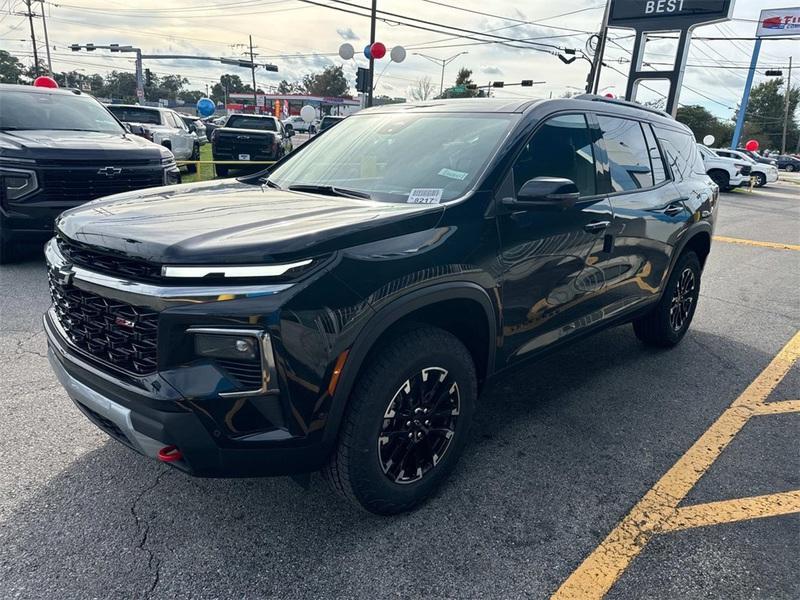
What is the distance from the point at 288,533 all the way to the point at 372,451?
1.80 ft

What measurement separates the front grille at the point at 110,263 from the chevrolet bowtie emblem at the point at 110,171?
3.97 m

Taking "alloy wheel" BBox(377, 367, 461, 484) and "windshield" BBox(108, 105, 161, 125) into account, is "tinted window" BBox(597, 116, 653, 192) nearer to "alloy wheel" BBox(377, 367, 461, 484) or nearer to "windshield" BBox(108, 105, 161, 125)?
"alloy wheel" BBox(377, 367, 461, 484)

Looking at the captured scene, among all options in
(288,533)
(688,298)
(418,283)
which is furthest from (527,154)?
(688,298)

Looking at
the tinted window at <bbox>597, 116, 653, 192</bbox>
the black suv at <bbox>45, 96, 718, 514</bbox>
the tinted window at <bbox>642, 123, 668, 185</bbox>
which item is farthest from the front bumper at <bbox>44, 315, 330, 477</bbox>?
the tinted window at <bbox>642, 123, 668, 185</bbox>

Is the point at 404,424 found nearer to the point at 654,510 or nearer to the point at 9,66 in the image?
the point at 654,510

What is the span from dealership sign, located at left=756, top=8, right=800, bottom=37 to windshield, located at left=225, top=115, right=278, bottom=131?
40414 mm

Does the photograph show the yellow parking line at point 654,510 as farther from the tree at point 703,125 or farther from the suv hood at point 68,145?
the tree at point 703,125

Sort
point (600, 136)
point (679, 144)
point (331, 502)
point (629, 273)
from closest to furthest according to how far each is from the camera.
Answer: point (331, 502)
point (600, 136)
point (629, 273)
point (679, 144)

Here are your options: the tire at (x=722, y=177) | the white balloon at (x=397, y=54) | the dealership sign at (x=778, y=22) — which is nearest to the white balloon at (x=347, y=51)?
the white balloon at (x=397, y=54)

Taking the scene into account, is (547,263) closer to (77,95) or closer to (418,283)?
(418,283)

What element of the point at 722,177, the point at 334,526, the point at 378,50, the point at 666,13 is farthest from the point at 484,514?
the point at 722,177

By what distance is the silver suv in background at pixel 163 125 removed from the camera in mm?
14406

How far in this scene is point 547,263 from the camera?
9.76ft

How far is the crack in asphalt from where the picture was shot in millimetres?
2122
